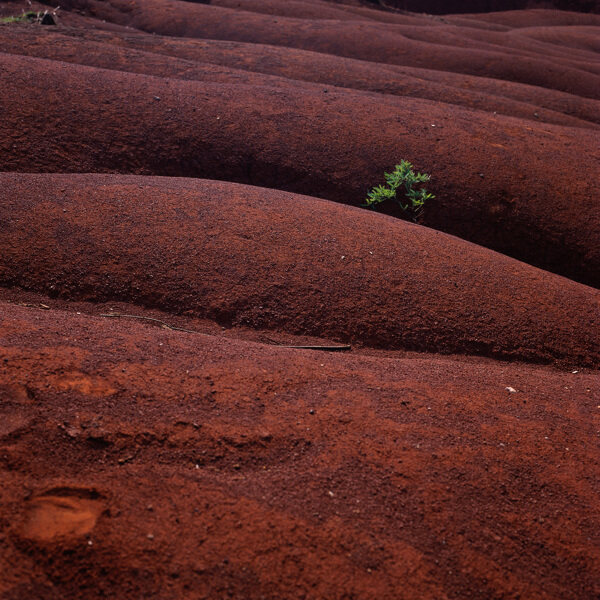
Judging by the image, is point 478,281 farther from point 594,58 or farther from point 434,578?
point 594,58

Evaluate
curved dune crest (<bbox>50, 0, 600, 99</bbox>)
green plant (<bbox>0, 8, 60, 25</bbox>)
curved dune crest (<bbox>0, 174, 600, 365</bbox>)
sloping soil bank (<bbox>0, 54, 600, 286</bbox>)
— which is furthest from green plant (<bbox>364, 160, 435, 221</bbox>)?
green plant (<bbox>0, 8, 60, 25</bbox>)

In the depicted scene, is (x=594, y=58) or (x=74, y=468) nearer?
(x=74, y=468)

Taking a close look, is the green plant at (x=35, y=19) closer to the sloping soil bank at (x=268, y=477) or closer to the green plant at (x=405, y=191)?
the green plant at (x=405, y=191)

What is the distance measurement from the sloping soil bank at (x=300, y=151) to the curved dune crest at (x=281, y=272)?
1.06 m

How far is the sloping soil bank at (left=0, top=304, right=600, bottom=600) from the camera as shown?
211 cm

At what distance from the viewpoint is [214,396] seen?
2893mm

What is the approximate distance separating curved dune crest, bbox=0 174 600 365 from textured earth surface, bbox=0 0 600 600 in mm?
21

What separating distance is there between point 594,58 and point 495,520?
1727cm

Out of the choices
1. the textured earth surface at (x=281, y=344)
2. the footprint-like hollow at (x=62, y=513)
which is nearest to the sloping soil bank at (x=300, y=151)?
the textured earth surface at (x=281, y=344)

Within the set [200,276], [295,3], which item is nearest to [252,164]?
[200,276]

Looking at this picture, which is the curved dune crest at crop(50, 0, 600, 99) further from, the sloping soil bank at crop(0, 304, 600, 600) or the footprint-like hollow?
the footprint-like hollow

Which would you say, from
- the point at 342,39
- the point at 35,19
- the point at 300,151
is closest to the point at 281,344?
the point at 300,151

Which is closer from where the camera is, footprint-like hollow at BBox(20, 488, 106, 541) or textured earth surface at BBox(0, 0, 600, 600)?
footprint-like hollow at BBox(20, 488, 106, 541)

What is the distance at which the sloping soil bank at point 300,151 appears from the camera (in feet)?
19.6
